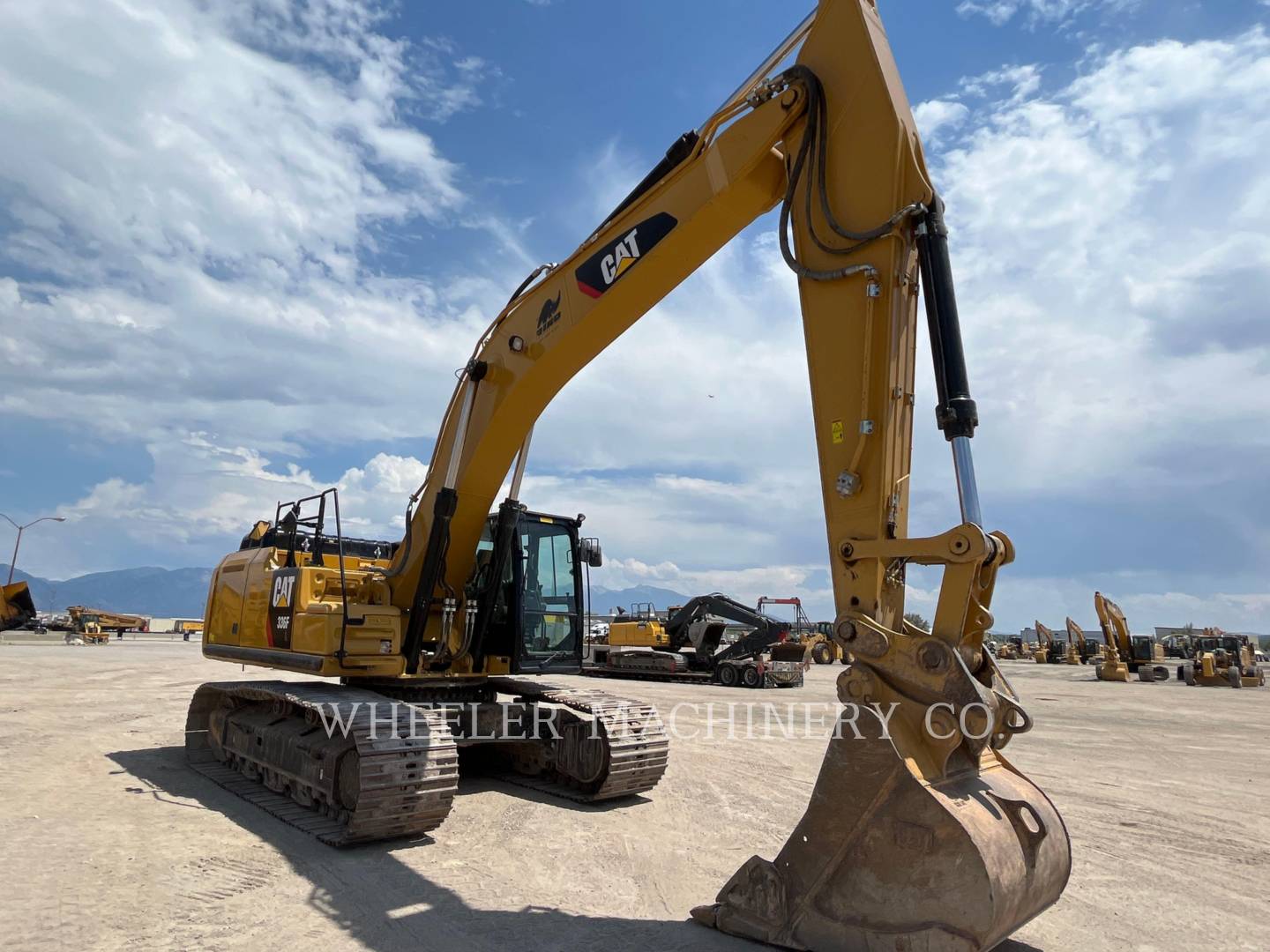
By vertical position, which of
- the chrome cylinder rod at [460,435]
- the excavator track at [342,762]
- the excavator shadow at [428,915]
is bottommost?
the excavator shadow at [428,915]

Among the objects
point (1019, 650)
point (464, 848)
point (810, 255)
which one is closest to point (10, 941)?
point (464, 848)

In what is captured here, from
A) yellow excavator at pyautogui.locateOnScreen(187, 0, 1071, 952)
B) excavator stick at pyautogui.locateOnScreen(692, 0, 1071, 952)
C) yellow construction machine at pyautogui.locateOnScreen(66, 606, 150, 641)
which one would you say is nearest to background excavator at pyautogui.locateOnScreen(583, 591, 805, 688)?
yellow excavator at pyautogui.locateOnScreen(187, 0, 1071, 952)

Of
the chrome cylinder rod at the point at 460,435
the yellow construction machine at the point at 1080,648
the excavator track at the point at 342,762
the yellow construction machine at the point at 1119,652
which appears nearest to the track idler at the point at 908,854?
the excavator track at the point at 342,762

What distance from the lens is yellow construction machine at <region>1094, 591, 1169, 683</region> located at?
2942 centimetres

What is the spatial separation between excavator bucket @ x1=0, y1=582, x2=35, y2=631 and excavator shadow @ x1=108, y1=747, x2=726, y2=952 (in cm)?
1983

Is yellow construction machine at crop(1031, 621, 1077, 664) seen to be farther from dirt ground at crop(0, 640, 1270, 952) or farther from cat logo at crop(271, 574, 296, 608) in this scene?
cat logo at crop(271, 574, 296, 608)

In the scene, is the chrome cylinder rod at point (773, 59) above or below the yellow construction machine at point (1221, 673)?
above

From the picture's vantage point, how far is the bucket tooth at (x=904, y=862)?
3.71 meters

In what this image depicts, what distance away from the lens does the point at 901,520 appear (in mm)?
4453

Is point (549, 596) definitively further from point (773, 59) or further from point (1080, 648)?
point (1080, 648)

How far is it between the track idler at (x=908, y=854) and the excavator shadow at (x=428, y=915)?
1.71 feet

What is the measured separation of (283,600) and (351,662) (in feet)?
4.51

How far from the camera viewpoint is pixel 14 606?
875 inches

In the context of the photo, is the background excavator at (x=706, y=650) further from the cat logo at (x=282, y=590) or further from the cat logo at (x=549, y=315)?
the cat logo at (x=549, y=315)
